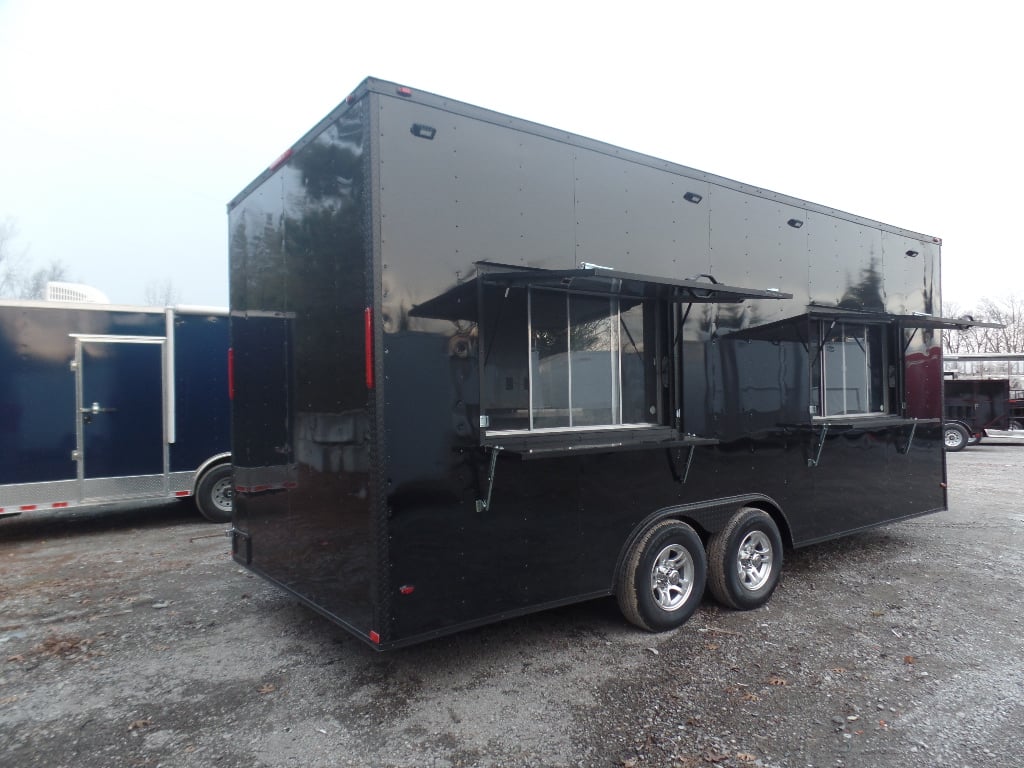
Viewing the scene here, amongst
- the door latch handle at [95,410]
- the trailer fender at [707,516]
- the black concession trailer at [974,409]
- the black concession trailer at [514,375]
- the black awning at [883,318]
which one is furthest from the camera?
the black concession trailer at [974,409]

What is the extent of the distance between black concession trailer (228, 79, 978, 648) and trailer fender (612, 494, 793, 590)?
0.06 feet

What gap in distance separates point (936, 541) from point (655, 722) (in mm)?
5433

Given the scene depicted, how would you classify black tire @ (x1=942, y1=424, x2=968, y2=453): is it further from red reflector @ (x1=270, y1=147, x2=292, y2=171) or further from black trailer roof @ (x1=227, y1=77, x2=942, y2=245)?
red reflector @ (x1=270, y1=147, x2=292, y2=171)

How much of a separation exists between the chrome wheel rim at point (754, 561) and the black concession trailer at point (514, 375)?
0.03 meters

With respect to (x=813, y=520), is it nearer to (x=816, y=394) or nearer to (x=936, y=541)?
Result: (x=816, y=394)

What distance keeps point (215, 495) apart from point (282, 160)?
5.47 metres

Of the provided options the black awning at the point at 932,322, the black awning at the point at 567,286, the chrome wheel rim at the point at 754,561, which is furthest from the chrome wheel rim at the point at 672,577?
the black awning at the point at 932,322

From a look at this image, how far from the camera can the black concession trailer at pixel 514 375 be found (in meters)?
3.42

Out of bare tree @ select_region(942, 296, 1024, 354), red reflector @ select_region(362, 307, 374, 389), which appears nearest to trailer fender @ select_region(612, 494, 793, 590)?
red reflector @ select_region(362, 307, 374, 389)

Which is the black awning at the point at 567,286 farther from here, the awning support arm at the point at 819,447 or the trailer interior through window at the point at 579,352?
the awning support arm at the point at 819,447

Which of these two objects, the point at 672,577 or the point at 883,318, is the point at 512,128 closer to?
the point at 672,577

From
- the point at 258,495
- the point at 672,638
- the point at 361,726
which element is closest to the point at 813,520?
the point at 672,638

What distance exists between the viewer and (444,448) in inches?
138

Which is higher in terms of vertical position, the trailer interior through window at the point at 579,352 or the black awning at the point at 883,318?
the black awning at the point at 883,318
